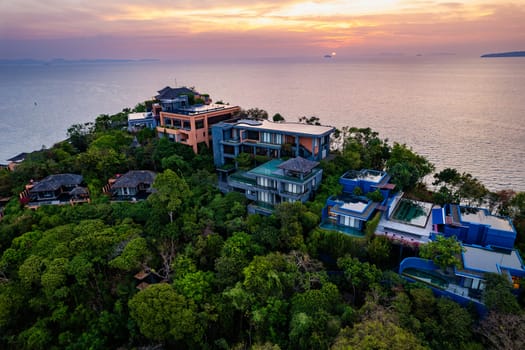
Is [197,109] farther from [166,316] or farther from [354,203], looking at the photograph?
[166,316]

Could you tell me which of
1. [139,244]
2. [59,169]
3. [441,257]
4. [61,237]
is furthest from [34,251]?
[441,257]

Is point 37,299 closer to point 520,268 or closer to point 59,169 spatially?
point 59,169

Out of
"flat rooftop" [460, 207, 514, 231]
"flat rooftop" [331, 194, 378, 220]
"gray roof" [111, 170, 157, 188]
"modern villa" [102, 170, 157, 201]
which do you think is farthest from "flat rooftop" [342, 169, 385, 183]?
"gray roof" [111, 170, 157, 188]

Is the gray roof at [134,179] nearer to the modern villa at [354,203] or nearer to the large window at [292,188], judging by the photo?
the large window at [292,188]

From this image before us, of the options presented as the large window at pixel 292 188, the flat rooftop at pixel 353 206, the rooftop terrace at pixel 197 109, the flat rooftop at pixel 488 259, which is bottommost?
the flat rooftop at pixel 488 259

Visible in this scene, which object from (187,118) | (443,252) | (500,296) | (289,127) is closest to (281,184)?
(289,127)

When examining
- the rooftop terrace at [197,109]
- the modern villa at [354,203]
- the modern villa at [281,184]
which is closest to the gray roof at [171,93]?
the rooftop terrace at [197,109]
